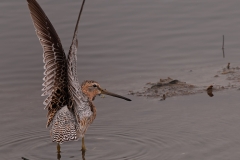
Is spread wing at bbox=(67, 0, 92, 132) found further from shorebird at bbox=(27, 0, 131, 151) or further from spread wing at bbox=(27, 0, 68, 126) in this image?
spread wing at bbox=(27, 0, 68, 126)

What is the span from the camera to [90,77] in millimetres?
11133

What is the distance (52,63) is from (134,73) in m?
3.13

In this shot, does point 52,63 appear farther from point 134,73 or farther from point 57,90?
point 134,73

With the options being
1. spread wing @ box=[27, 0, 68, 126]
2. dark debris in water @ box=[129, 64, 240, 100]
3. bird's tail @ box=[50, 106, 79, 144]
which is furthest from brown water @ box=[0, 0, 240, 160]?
spread wing @ box=[27, 0, 68, 126]

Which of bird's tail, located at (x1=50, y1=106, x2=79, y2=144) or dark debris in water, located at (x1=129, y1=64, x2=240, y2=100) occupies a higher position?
dark debris in water, located at (x1=129, y1=64, x2=240, y2=100)

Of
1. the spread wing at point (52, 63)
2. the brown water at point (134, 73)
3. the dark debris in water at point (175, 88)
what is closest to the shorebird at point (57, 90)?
the spread wing at point (52, 63)

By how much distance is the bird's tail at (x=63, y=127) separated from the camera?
26.7 ft

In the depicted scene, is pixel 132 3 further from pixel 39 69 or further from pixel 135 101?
pixel 135 101

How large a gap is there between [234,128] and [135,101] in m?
1.70

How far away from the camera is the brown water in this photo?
28.5 feet

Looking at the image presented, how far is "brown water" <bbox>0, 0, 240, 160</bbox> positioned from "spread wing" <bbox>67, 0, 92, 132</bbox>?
18.5 inches

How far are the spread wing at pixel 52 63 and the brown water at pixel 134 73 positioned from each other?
76 centimetres

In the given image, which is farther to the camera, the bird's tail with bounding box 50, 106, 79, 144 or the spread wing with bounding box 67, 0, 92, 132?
the bird's tail with bounding box 50, 106, 79, 144

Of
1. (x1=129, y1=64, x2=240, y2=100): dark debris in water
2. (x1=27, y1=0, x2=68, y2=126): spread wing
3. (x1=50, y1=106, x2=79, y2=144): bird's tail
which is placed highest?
(x1=27, y1=0, x2=68, y2=126): spread wing
